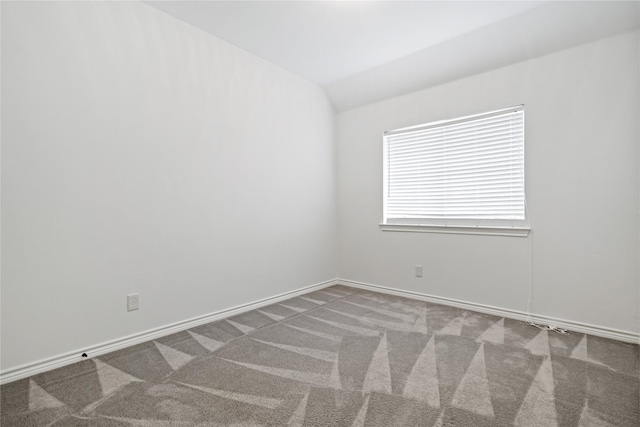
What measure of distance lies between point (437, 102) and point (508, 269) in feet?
5.99

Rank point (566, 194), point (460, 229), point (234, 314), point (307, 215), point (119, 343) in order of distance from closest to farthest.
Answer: point (119, 343)
point (566, 194)
point (234, 314)
point (460, 229)
point (307, 215)

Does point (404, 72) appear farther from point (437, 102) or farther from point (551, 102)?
point (551, 102)

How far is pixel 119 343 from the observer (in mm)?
2414

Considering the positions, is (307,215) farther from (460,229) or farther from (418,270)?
(460,229)

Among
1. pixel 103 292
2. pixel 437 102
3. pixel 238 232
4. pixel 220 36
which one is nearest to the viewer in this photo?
pixel 103 292

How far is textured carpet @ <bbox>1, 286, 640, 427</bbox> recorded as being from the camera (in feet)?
5.28

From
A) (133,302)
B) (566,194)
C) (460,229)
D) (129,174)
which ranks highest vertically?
(129,174)

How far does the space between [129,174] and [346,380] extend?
2090mm

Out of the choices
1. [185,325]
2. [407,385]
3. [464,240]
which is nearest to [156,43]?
[185,325]

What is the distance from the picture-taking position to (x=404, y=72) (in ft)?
11.7

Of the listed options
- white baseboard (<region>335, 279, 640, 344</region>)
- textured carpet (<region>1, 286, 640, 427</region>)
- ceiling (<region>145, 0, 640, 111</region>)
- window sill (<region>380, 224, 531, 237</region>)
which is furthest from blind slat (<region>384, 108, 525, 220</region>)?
textured carpet (<region>1, 286, 640, 427</region>)

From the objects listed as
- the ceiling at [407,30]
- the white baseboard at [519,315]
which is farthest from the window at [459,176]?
the white baseboard at [519,315]

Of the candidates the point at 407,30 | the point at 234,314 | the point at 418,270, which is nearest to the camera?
the point at 407,30

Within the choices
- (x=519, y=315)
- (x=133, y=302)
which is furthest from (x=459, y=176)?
(x=133, y=302)
